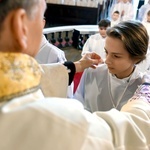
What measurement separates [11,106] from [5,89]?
3 cm

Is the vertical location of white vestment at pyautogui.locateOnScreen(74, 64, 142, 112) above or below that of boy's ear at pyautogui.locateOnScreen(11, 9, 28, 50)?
below

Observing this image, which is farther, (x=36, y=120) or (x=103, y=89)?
(x=103, y=89)

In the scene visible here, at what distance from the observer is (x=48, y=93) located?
2.99ft

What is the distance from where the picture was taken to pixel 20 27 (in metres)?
0.42

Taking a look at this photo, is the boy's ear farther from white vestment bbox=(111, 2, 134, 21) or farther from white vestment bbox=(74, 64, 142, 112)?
white vestment bbox=(111, 2, 134, 21)

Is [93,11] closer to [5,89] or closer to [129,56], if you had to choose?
[129,56]

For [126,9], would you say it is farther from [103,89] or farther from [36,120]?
[36,120]

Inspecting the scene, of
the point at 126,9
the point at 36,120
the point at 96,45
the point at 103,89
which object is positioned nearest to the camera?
the point at 36,120

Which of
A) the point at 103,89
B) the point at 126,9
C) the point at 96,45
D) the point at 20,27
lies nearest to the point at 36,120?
the point at 20,27

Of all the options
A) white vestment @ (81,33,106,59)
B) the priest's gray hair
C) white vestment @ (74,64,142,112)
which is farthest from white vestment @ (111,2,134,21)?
the priest's gray hair

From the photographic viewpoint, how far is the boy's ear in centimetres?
41

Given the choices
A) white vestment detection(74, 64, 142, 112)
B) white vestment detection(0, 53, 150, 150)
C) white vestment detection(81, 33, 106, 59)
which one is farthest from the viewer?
white vestment detection(81, 33, 106, 59)

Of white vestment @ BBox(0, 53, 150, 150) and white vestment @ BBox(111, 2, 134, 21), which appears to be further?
white vestment @ BBox(111, 2, 134, 21)

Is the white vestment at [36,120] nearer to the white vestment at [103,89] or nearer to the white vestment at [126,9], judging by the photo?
the white vestment at [103,89]
